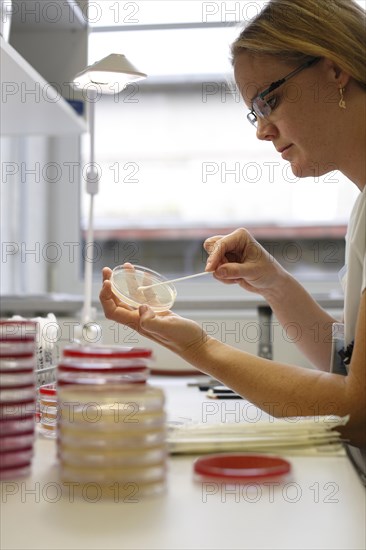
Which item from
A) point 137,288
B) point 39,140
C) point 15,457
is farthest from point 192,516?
Result: point 39,140

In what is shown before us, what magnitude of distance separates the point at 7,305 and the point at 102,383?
1557mm

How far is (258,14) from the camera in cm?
145

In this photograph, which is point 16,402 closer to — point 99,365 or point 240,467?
point 99,365

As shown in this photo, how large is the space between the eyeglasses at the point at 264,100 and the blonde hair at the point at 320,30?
0.02 m

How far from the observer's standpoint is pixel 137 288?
1504mm

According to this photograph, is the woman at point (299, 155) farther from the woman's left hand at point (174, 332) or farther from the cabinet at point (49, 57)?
the cabinet at point (49, 57)

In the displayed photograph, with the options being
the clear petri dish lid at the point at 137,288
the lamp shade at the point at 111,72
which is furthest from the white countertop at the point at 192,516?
the lamp shade at the point at 111,72

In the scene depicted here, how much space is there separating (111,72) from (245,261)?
57cm

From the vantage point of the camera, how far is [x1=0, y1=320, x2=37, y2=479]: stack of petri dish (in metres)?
0.82

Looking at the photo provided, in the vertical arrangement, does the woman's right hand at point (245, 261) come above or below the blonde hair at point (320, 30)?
below

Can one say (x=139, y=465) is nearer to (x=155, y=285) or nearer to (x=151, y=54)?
(x=155, y=285)

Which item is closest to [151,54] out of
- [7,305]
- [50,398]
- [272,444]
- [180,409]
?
[7,305]

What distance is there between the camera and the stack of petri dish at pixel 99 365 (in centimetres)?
83

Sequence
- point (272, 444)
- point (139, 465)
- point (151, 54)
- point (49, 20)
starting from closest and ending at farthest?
1. point (139, 465)
2. point (272, 444)
3. point (49, 20)
4. point (151, 54)
